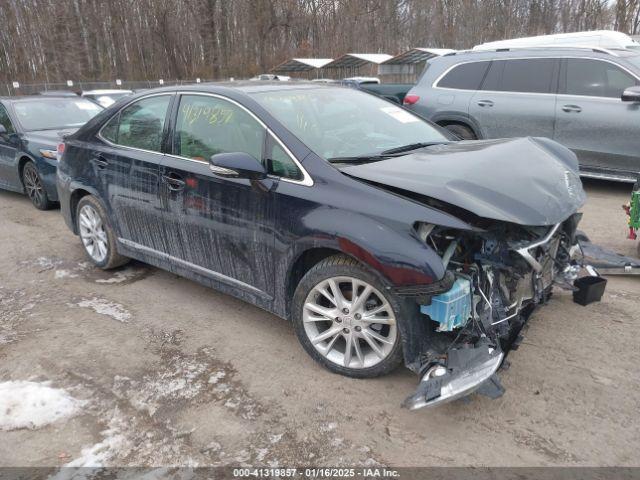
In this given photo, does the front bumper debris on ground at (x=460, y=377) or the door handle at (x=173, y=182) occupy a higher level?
the door handle at (x=173, y=182)

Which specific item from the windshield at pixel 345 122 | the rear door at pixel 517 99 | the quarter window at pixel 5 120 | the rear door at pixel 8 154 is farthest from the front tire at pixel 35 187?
the rear door at pixel 517 99

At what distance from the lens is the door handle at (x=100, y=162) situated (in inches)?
177

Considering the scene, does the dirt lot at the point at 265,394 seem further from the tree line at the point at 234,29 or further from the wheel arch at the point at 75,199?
the tree line at the point at 234,29

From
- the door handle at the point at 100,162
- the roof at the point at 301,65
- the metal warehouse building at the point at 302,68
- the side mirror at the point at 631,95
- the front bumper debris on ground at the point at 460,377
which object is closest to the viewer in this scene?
the front bumper debris on ground at the point at 460,377

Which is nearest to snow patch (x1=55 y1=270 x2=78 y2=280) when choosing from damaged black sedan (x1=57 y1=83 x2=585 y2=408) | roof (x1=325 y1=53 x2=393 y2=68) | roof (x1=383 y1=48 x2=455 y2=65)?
damaged black sedan (x1=57 y1=83 x2=585 y2=408)

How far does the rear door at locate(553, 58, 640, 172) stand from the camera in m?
6.52

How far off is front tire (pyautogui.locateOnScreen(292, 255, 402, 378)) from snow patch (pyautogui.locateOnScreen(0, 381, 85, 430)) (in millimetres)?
1386

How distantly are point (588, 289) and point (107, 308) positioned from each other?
3.58 metres

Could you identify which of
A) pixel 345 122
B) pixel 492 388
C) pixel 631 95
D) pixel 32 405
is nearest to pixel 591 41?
pixel 631 95

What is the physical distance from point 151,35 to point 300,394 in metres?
35.8

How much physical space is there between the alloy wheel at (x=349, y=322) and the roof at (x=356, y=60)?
26.4m

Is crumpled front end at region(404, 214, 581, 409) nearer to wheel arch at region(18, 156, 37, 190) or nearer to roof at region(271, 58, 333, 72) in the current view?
wheel arch at region(18, 156, 37, 190)

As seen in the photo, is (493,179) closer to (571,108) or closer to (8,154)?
(571,108)

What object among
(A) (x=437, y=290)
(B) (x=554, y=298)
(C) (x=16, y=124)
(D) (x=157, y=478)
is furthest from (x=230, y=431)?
(C) (x=16, y=124)
